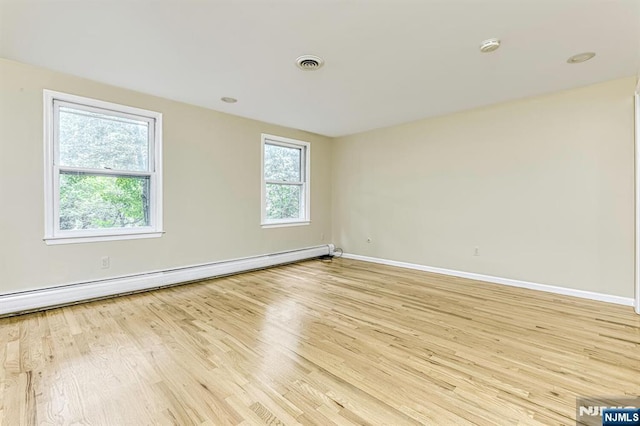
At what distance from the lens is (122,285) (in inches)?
131

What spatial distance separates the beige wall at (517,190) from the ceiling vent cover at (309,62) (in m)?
2.52

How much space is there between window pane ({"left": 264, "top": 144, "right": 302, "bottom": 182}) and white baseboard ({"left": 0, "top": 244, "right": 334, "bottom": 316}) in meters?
1.40

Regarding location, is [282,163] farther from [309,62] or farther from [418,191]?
[309,62]

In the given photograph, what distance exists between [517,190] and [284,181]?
11.6 feet

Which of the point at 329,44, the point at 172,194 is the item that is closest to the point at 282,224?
the point at 172,194

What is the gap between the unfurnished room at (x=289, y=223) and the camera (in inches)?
67.2

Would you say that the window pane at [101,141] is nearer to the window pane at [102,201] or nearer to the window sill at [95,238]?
the window pane at [102,201]

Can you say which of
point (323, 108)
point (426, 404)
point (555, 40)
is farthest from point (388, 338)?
point (323, 108)

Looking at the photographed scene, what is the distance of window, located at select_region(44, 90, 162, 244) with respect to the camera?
2957 millimetres

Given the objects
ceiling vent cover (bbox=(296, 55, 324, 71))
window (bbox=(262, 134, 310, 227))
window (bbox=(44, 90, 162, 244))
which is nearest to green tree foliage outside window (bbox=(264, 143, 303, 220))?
window (bbox=(262, 134, 310, 227))

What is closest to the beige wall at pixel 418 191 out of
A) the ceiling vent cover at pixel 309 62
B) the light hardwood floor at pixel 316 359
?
the light hardwood floor at pixel 316 359

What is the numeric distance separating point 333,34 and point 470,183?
298 cm

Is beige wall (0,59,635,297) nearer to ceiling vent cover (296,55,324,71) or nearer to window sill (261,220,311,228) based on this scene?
window sill (261,220,311,228)

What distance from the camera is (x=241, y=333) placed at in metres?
2.38
